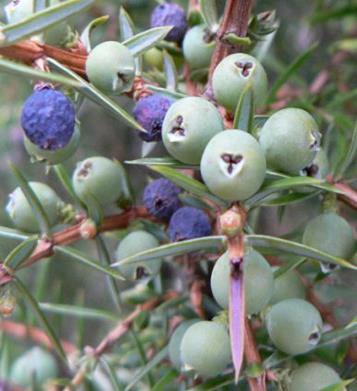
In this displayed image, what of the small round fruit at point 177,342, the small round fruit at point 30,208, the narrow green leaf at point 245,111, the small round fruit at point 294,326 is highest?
the narrow green leaf at point 245,111

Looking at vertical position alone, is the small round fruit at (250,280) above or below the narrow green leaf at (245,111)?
below

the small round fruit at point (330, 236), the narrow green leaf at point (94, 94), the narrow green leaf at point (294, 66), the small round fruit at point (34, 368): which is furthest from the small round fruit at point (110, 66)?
the small round fruit at point (34, 368)

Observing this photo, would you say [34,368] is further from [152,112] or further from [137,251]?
[152,112]

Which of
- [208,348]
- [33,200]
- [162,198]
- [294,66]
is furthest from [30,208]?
[294,66]

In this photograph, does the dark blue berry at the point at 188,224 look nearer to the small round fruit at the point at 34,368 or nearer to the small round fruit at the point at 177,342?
the small round fruit at the point at 177,342

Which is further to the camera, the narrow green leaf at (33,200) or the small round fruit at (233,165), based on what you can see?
the narrow green leaf at (33,200)

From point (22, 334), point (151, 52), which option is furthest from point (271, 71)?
point (22, 334)

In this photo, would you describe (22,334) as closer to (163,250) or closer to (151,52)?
(151,52)
